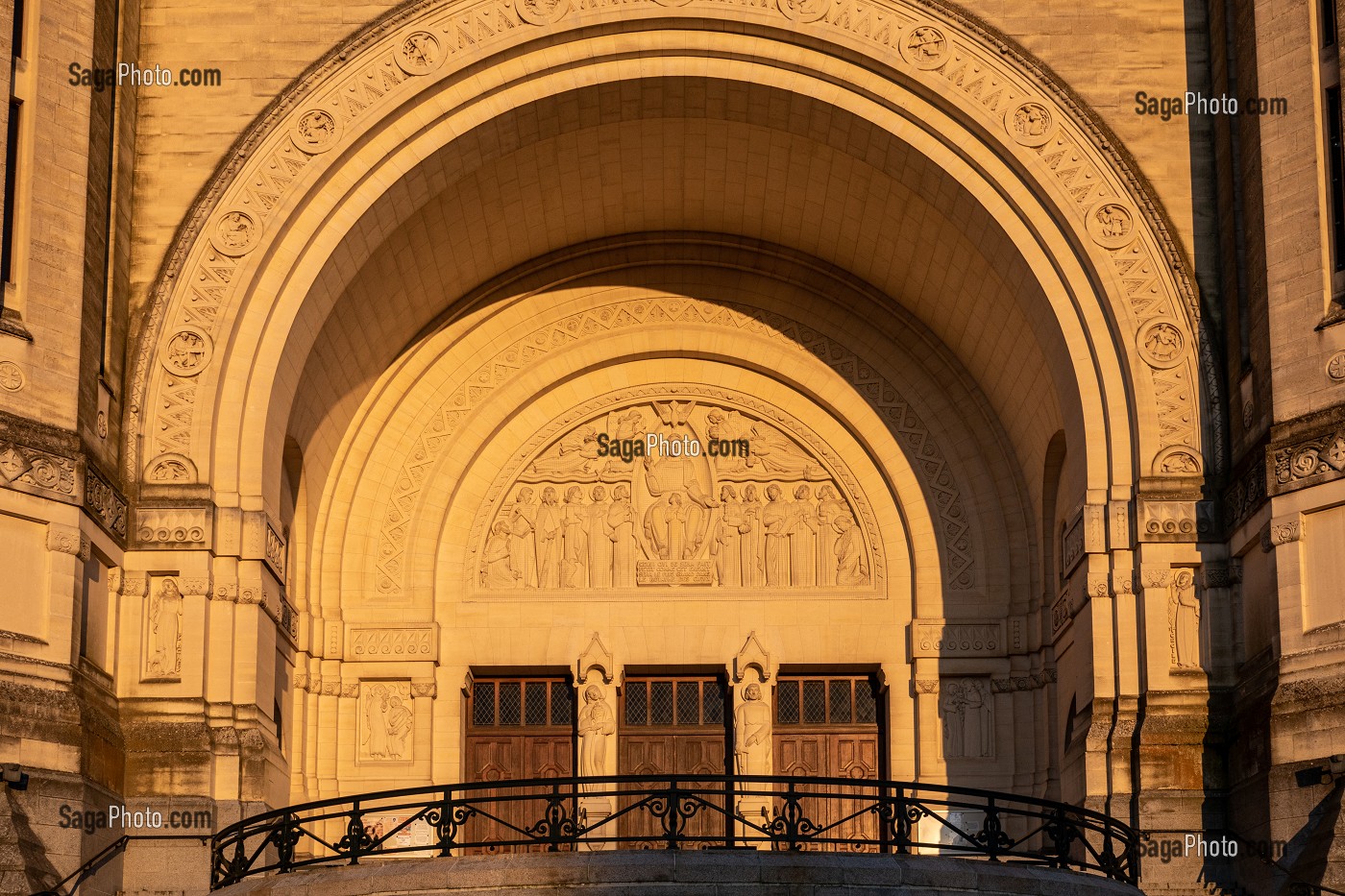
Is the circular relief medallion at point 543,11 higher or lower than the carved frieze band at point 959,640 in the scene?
higher

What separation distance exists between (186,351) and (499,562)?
6.59 metres

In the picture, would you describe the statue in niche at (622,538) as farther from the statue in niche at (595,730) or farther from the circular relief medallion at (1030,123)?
the circular relief medallion at (1030,123)

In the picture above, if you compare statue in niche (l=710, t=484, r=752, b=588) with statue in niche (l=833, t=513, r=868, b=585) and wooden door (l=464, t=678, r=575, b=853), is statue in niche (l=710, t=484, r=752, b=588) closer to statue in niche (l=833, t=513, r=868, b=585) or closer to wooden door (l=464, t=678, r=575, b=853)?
statue in niche (l=833, t=513, r=868, b=585)

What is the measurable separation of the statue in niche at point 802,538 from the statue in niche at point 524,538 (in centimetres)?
357

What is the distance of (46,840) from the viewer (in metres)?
18.9

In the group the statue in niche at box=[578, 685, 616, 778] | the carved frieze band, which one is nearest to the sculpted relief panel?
the carved frieze band

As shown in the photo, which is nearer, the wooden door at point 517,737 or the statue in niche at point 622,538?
the wooden door at point 517,737

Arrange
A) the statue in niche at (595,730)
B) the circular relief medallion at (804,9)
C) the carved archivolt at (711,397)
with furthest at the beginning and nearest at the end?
the carved archivolt at (711,397) → the statue in niche at (595,730) → the circular relief medallion at (804,9)

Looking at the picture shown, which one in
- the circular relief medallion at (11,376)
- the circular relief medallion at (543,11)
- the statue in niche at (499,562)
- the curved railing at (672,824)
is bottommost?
the curved railing at (672,824)

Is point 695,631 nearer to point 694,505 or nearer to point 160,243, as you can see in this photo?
point 694,505

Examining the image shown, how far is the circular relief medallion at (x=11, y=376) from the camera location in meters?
20.1

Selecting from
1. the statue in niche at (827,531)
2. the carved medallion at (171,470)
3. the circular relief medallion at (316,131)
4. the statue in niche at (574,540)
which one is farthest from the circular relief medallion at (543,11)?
the statue in niche at (827,531)

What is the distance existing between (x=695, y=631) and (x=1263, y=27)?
1085cm

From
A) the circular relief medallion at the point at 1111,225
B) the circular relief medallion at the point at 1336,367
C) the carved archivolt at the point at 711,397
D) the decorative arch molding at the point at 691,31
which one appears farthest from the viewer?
the carved archivolt at the point at 711,397
